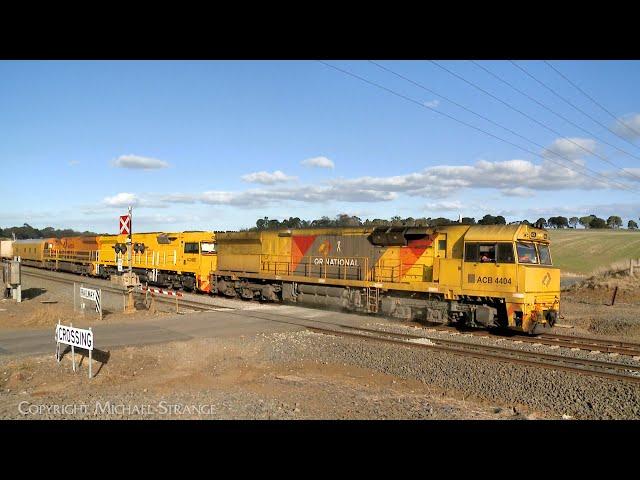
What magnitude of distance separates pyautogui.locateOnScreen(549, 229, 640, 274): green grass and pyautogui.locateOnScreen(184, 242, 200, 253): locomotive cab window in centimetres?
4261

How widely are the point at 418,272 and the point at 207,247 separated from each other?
49.5 ft

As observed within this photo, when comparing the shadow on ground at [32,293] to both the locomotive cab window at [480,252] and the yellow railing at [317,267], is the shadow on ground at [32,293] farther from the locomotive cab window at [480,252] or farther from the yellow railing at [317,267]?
the locomotive cab window at [480,252]

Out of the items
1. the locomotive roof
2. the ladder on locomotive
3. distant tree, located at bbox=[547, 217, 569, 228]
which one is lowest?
the ladder on locomotive

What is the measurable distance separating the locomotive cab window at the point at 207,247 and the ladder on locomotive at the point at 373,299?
40.8ft

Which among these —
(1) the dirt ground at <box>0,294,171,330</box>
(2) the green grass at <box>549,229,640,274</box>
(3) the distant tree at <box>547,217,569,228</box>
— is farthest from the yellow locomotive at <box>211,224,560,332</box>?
(3) the distant tree at <box>547,217,569,228</box>

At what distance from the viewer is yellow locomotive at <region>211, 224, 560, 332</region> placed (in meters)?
16.7

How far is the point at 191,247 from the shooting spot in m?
31.3

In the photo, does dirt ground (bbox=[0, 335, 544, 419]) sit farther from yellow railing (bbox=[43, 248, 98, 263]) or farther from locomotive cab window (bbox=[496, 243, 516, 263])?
yellow railing (bbox=[43, 248, 98, 263])

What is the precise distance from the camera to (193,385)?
10.2 meters

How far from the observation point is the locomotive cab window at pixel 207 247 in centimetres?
3041

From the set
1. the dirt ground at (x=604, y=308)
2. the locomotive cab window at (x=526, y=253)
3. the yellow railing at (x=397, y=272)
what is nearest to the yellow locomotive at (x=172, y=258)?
the yellow railing at (x=397, y=272)
